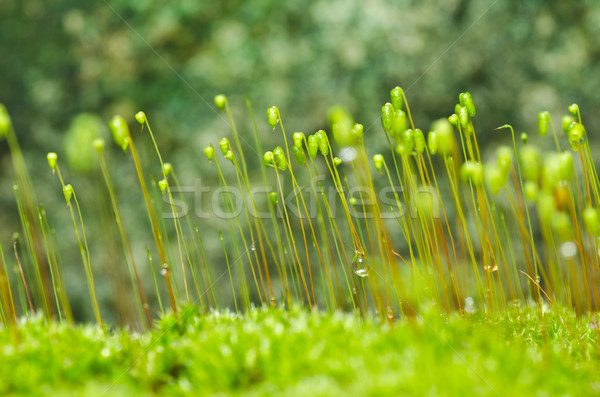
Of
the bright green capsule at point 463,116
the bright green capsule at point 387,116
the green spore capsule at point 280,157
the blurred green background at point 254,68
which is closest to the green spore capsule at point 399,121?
the bright green capsule at point 387,116

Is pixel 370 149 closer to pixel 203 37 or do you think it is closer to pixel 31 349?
pixel 203 37

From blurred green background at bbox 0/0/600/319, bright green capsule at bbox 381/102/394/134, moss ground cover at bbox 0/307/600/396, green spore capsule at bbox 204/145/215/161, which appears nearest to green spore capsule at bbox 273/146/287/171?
green spore capsule at bbox 204/145/215/161

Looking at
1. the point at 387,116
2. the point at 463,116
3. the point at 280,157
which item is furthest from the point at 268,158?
the point at 463,116

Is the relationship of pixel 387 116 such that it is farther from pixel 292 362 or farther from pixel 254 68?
pixel 254 68

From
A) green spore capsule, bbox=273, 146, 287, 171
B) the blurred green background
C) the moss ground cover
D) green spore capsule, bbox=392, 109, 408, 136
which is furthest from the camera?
the blurred green background

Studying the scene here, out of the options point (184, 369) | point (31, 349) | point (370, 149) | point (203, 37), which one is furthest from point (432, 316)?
point (203, 37)

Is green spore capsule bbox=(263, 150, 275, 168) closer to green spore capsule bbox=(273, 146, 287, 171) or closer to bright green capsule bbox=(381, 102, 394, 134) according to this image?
green spore capsule bbox=(273, 146, 287, 171)

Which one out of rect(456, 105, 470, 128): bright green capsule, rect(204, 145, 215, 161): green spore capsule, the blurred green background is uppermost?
the blurred green background

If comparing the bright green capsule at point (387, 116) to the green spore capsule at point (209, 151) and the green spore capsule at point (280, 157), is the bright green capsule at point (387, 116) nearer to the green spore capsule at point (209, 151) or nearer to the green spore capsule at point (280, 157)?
the green spore capsule at point (280, 157)
